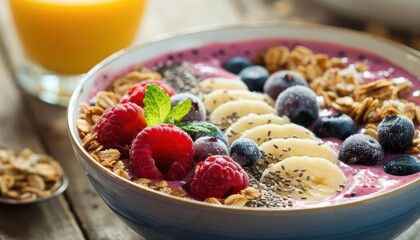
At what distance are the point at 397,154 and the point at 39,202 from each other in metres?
0.72

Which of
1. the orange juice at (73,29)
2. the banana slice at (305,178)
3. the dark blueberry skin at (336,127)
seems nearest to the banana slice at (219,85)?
the dark blueberry skin at (336,127)

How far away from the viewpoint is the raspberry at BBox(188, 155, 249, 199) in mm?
1173

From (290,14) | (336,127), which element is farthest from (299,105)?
(290,14)

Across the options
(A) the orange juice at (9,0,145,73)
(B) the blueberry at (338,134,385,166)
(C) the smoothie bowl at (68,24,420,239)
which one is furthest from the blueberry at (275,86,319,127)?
(A) the orange juice at (9,0,145,73)

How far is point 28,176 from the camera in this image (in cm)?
158

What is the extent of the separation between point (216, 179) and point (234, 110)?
0.31 m

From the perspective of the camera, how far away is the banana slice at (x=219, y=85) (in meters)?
1.56

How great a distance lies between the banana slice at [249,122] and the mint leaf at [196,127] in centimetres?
7

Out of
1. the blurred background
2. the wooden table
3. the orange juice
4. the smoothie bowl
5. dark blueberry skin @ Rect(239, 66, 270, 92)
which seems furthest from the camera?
the blurred background

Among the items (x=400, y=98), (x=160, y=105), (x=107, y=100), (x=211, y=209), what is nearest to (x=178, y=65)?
(x=107, y=100)

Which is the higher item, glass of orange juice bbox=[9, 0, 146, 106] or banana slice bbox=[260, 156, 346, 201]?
banana slice bbox=[260, 156, 346, 201]

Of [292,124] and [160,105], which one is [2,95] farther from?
[292,124]

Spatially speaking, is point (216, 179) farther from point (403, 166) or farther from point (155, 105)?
point (403, 166)

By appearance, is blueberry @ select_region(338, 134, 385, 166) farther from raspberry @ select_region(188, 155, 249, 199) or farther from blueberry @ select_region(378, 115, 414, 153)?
raspberry @ select_region(188, 155, 249, 199)
